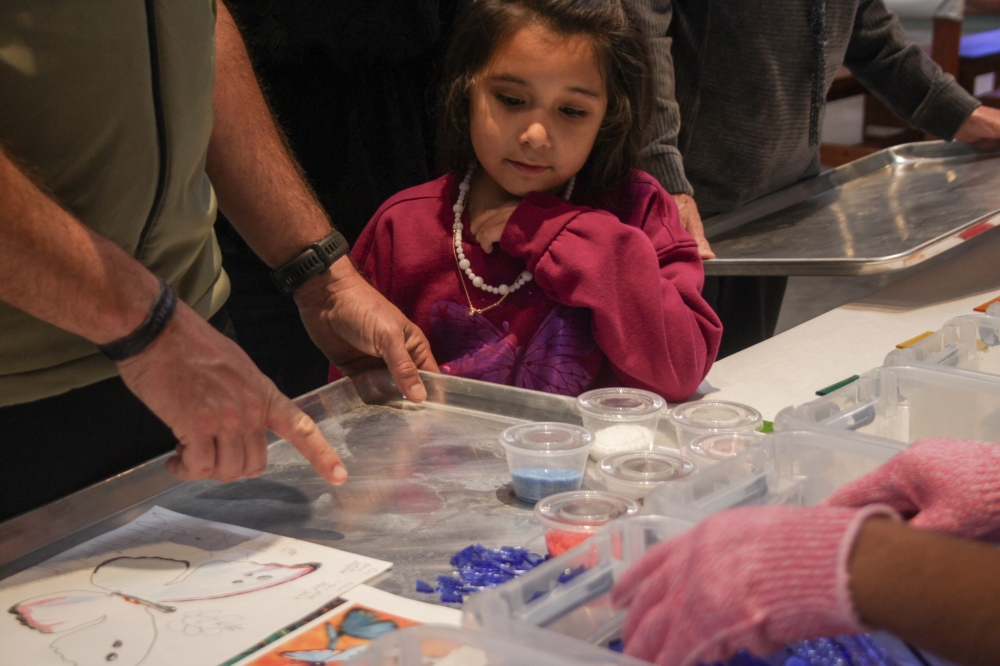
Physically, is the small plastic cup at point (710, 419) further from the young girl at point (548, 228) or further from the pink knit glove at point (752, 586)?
the pink knit glove at point (752, 586)

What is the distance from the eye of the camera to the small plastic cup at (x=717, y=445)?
99 centimetres

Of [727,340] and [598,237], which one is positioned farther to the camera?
[727,340]

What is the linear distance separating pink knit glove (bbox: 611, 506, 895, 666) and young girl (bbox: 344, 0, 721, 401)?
790 millimetres

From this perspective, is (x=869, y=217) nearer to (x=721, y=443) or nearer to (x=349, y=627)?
(x=721, y=443)

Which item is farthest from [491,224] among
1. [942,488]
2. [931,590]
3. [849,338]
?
[931,590]

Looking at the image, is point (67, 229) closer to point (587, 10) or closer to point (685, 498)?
point (685, 498)

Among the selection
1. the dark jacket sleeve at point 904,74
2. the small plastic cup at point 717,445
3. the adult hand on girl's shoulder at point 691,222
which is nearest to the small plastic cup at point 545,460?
the small plastic cup at point 717,445

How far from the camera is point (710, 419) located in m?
1.08

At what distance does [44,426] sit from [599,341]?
76cm


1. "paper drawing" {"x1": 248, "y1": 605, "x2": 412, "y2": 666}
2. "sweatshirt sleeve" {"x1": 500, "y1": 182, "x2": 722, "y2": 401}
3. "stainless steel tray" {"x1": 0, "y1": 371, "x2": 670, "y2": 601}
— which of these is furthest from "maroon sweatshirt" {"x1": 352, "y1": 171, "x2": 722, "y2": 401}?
"paper drawing" {"x1": 248, "y1": 605, "x2": 412, "y2": 666}

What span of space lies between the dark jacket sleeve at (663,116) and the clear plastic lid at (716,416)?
2.88 feet

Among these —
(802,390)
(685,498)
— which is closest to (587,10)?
(802,390)

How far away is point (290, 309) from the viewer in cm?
190

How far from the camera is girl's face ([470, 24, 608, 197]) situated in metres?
1.43
